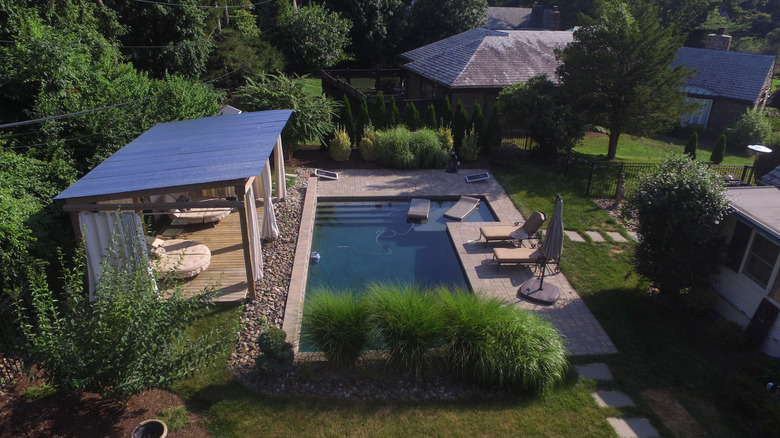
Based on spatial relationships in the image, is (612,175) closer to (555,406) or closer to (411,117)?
(411,117)

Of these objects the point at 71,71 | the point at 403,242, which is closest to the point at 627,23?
the point at 403,242

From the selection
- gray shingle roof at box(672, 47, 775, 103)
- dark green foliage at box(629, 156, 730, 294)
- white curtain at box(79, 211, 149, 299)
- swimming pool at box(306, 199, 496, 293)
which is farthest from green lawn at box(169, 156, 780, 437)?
gray shingle roof at box(672, 47, 775, 103)

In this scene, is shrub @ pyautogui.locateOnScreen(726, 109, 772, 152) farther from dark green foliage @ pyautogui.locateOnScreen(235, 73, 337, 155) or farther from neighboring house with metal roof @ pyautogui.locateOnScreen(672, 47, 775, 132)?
dark green foliage @ pyautogui.locateOnScreen(235, 73, 337, 155)

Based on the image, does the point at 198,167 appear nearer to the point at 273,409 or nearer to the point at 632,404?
the point at 273,409

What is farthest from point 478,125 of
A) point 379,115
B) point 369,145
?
point 369,145

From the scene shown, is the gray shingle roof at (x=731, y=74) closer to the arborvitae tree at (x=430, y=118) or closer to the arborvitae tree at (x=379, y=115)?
the arborvitae tree at (x=430, y=118)
